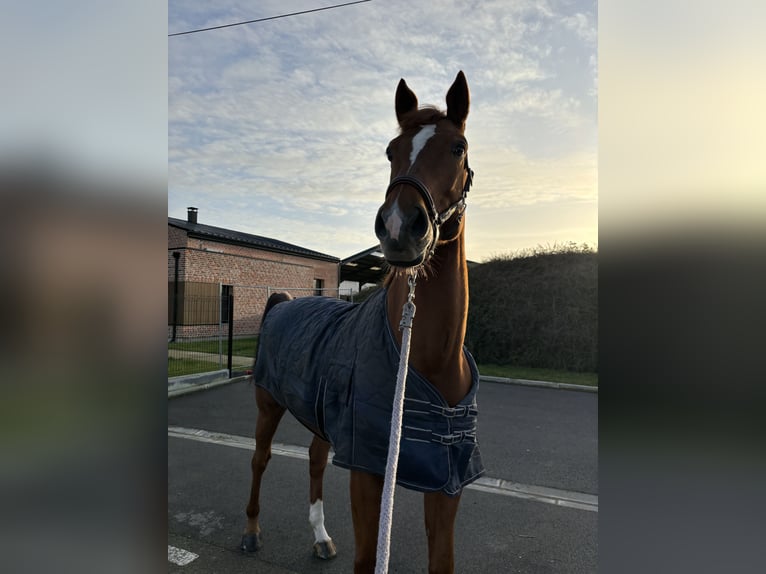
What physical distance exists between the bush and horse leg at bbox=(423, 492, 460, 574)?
28.7 ft

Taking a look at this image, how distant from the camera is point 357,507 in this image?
187 centimetres

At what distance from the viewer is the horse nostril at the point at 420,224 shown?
4.32 ft

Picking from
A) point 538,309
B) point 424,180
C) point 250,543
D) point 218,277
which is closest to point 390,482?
point 424,180

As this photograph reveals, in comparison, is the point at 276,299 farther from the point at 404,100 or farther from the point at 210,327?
the point at 210,327

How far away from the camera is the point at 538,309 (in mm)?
10477

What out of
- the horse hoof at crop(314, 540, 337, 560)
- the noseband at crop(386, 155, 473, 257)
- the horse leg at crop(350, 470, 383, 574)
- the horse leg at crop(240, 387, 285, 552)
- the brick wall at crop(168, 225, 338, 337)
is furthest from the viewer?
the brick wall at crop(168, 225, 338, 337)

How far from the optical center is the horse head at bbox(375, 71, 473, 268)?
1296 mm

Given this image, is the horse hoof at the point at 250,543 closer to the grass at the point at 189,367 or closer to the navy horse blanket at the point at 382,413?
the navy horse blanket at the point at 382,413

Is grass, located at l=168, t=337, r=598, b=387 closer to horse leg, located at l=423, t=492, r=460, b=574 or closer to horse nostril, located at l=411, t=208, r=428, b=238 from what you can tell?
horse leg, located at l=423, t=492, r=460, b=574

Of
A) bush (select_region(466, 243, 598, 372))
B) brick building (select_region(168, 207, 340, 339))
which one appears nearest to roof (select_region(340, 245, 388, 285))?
brick building (select_region(168, 207, 340, 339))

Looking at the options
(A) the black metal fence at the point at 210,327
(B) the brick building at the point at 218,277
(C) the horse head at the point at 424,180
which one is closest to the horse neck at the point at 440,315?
(C) the horse head at the point at 424,180
